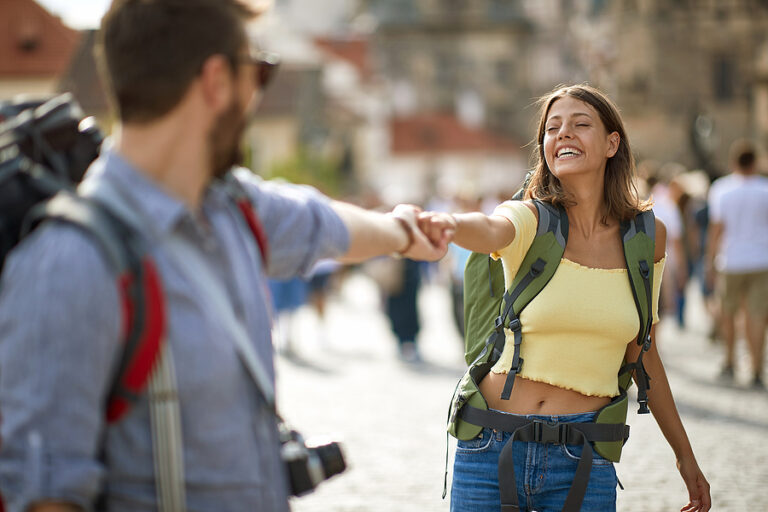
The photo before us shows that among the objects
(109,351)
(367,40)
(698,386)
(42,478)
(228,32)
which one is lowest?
(698,386)

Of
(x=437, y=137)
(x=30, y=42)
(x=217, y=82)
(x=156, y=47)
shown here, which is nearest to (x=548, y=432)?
(x=217, y=82)

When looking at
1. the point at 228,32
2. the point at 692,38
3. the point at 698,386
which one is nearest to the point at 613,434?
the point at 228,32

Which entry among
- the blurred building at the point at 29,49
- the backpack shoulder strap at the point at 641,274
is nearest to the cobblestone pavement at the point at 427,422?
the backpack shoulder strap at the point at 641,274

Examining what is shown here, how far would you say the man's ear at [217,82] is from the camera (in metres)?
1.97

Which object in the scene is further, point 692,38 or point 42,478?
point 692,38

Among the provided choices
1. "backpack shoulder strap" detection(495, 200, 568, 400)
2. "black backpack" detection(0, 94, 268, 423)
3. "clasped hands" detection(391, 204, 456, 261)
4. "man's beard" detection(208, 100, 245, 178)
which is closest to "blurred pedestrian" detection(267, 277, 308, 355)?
"backpack shoulder strap" detection(495, 200, 568, 400)

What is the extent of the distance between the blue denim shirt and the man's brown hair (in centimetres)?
13

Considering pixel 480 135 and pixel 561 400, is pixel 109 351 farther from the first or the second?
pixel 480 135

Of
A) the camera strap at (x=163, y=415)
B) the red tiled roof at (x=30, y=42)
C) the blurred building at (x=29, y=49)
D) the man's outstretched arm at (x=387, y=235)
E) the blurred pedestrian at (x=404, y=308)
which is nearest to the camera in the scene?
the camera strap at (x=163, y=415)

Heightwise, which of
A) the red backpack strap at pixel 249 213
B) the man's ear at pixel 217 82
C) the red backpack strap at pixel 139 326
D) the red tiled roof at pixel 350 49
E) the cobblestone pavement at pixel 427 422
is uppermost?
the red tiled roof at pixel 350 49

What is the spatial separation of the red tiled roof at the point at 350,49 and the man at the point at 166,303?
251ft

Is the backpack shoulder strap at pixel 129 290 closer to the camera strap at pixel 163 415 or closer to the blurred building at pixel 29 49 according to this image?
the camera strap at pixel 163 415

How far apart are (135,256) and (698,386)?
9.68 m

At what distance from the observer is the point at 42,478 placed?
1777mm
